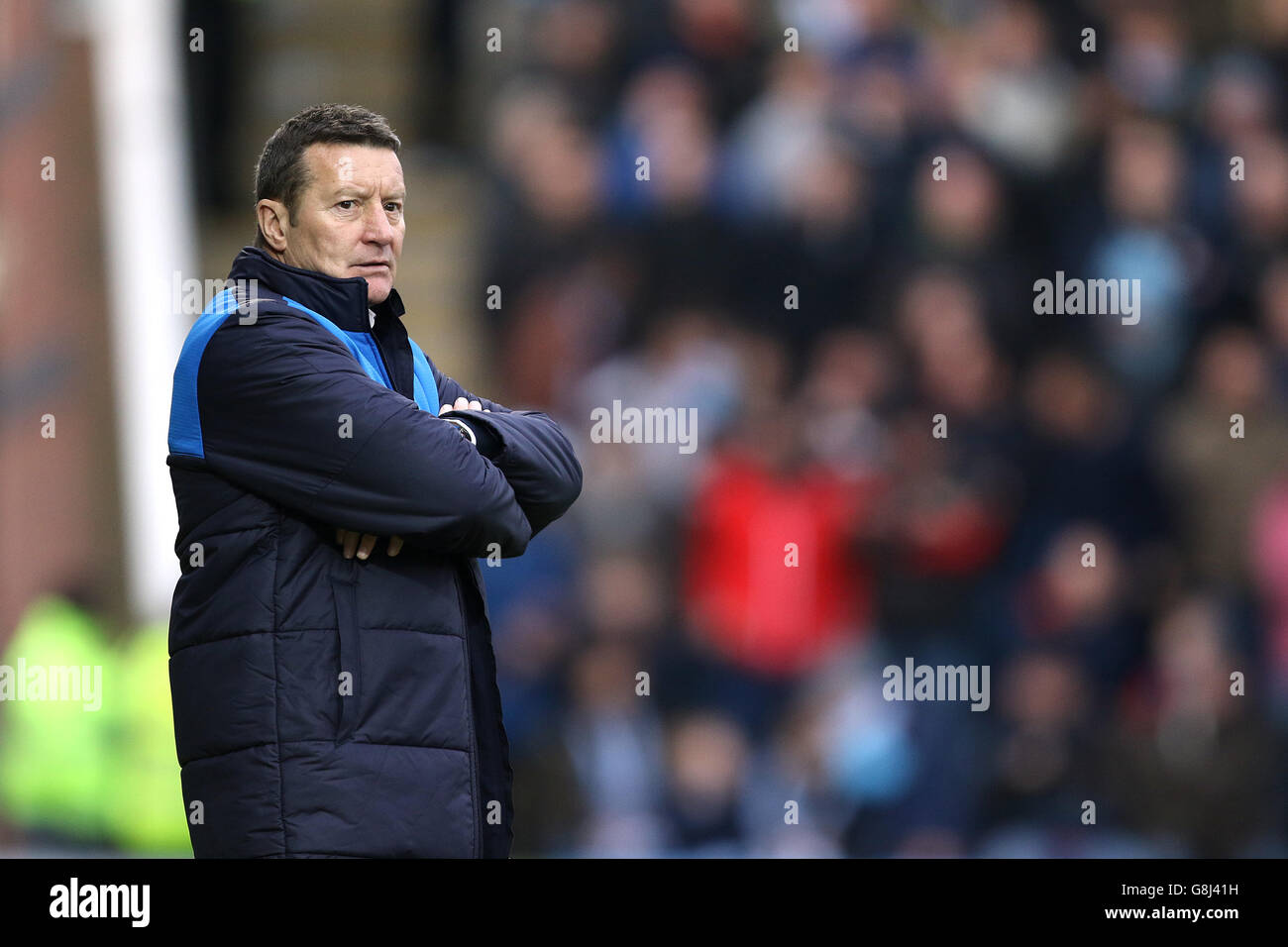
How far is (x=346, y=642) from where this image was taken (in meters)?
2.22

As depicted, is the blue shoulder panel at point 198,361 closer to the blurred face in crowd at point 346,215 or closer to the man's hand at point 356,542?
the blurred face in crowd at point 346,215

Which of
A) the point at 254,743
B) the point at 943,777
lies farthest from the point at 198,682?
the point at 943,777

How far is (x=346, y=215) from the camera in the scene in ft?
7.90

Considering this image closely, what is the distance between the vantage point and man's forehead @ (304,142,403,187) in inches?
94.7

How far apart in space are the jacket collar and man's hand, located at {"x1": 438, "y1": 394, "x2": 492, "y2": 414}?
16 cm

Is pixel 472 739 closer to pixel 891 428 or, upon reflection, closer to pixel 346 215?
pixel 346 215

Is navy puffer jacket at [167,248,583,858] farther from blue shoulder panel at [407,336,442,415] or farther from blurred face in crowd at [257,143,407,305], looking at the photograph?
blue shoulder panel at [407,336,442,415]

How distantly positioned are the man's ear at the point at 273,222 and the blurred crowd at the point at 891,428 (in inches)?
109

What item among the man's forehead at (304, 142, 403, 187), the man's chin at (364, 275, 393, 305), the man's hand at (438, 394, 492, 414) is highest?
the man's forehead at (304, 142, 403, 187)

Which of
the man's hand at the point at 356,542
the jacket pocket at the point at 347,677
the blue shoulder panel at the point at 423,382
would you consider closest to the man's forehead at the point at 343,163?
the blue shoulder panel at the point at 423,382

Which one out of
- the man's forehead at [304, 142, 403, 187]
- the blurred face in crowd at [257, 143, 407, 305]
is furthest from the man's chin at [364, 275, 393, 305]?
the man's forehead at [304, 142, 403, 187]

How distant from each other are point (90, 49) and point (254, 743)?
4.33 m

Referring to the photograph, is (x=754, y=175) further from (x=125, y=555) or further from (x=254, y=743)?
(x=254, y=743)

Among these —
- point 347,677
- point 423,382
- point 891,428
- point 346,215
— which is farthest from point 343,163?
point 891,428
